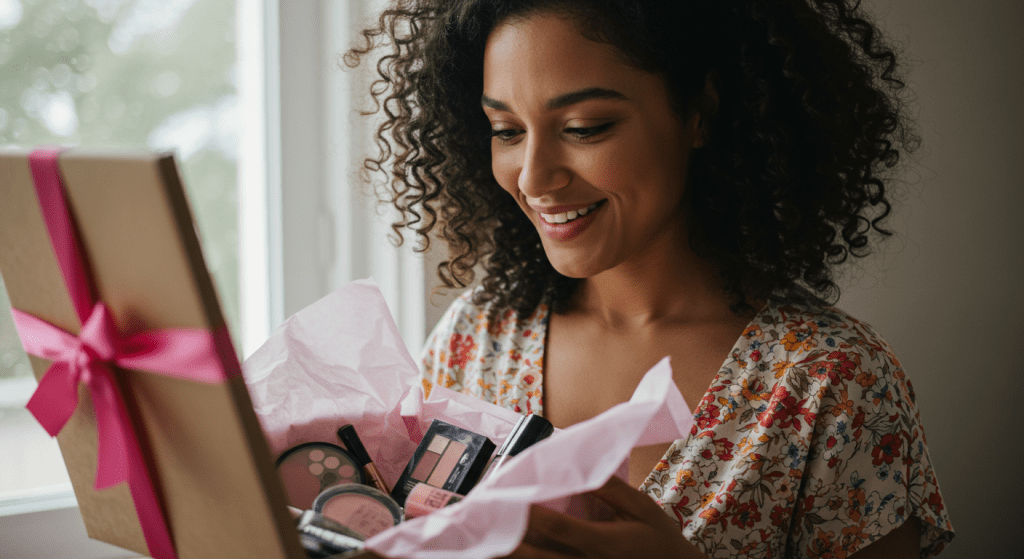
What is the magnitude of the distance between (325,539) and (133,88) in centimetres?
93

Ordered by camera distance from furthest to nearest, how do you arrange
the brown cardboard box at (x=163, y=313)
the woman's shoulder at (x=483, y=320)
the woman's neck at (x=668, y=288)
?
1. the woman's shoulder at (x=483, y=320)
2. the woman's neck at (x=668, y=288)
3. the brown cardboard box at (x=163, y=313)

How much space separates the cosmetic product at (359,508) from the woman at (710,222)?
41cm

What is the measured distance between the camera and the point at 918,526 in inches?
35.1

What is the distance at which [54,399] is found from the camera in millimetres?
506

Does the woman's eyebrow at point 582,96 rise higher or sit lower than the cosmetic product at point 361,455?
higher

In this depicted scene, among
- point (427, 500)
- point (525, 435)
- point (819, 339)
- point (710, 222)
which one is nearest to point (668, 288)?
point (710, 222)

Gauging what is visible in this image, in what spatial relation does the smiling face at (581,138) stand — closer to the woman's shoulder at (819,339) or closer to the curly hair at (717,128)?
the curly hair at (717,128)

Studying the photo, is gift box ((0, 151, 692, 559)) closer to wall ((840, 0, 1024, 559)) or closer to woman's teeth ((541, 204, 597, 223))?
woman's teeth ((541, 204, 597, 223))

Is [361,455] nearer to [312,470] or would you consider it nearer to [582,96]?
[312,470]

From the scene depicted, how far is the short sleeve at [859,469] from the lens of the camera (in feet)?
2.80

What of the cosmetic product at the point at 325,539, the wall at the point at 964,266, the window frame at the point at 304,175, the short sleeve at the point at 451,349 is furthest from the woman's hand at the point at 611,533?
the wall at the point at 964,266

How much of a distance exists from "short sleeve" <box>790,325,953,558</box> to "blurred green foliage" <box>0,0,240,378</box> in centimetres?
81

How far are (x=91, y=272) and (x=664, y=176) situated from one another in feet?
2.08

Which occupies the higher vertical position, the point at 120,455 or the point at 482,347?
the point at 120,455
